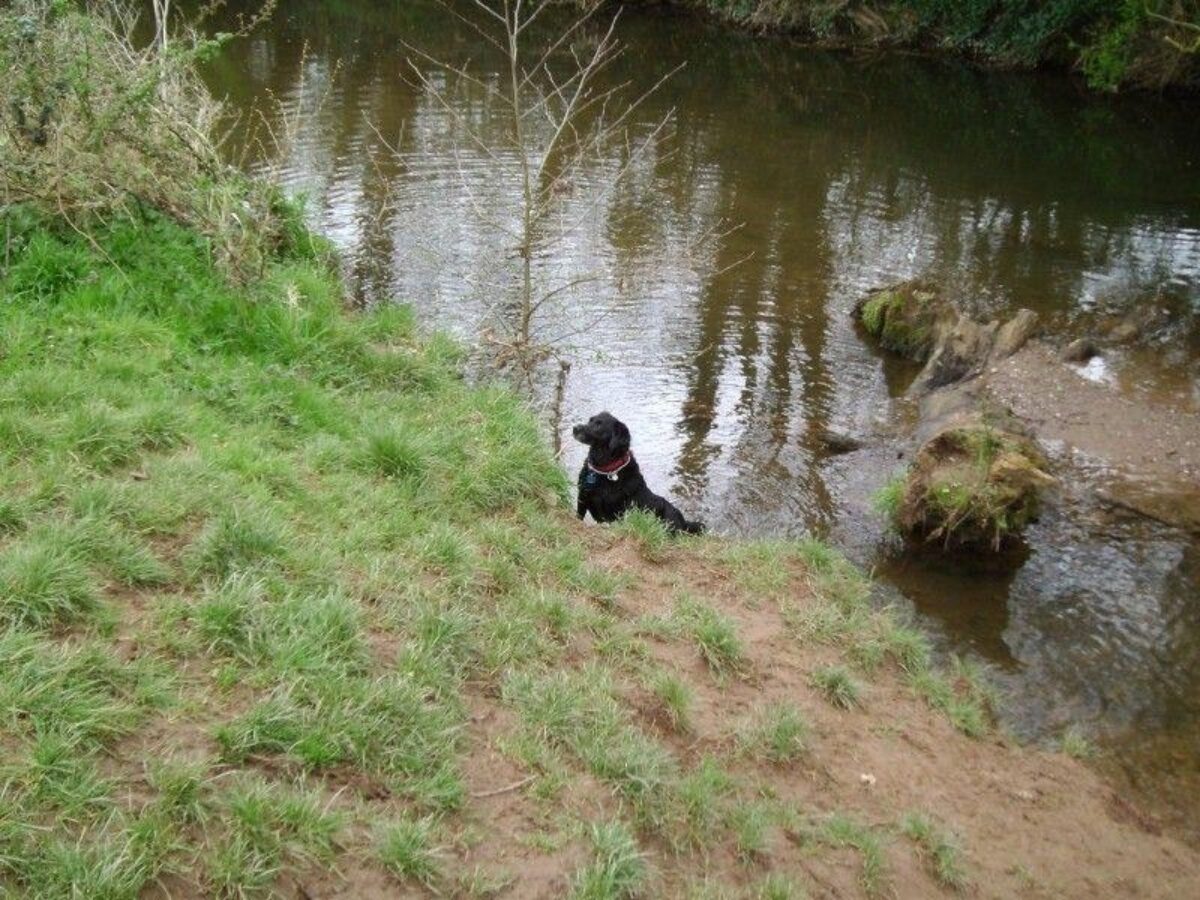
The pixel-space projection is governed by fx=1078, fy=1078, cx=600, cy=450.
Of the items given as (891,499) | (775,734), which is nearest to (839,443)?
(891,499)

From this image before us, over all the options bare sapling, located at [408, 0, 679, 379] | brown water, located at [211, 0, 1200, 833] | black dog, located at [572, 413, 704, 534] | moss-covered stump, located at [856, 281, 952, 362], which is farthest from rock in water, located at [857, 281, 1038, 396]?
black dog, located at [572, 413, 704, 534]

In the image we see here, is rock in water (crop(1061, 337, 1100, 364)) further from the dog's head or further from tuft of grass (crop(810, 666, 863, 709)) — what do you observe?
tuft of grass (crop(810, 666, 863, 709))

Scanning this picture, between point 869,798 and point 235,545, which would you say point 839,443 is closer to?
point 869,798

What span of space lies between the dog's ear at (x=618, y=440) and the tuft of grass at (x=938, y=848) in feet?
9.27

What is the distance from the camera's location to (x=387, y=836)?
9.94 ft

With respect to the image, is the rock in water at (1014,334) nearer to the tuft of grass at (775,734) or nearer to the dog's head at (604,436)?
the dog's head at (604,436)

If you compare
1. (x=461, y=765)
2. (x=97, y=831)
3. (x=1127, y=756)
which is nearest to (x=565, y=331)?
(x=1127, y=756)

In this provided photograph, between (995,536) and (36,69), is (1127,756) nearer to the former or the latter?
(995,536)

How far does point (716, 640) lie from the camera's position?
4.82 metres

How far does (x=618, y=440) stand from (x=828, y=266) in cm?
603

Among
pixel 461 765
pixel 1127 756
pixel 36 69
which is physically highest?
pixel 36 69

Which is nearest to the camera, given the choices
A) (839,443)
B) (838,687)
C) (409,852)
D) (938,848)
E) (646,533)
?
(409,852)

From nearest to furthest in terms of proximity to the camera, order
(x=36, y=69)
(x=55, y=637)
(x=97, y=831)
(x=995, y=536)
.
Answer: (x=97, y=831) → (x=55, y=637) → (x=36, y=69) → (x=995, y=536)

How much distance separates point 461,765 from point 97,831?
110 cm
